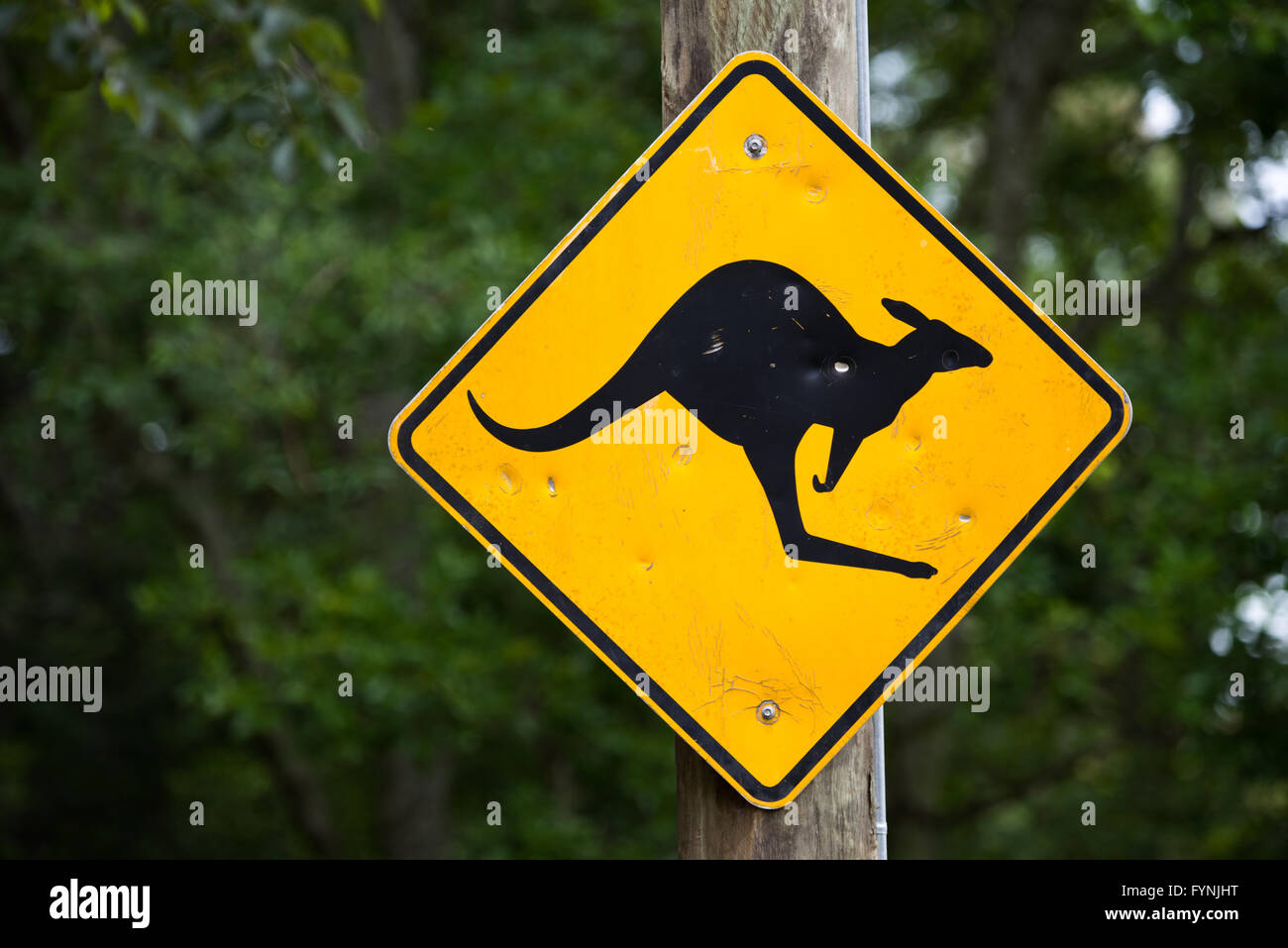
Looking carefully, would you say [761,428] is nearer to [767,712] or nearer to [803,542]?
[803,542]

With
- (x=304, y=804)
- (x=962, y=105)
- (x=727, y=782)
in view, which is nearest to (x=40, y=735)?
(x=304, y=804)

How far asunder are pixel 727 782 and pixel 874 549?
45 cm

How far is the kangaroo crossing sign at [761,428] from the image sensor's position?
1.86m

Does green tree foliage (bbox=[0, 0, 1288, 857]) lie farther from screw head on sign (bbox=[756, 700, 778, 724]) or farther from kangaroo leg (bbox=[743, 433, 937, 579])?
screw head on sign (bbox=[756, 700, 778, 724])

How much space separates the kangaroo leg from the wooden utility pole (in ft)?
0.89

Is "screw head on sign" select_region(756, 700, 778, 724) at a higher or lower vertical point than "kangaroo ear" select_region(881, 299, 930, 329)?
lower

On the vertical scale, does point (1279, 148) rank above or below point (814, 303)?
above

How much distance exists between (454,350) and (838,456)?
182 inches

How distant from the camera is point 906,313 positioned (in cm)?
191

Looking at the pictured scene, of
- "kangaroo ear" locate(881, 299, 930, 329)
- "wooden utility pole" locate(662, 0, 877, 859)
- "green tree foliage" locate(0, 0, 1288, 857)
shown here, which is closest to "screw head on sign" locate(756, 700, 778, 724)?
"wooden utility pole" locate(662, 0, 877, 859)

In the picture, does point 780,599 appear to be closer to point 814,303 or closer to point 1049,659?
point 814,303

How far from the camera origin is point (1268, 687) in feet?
17.9

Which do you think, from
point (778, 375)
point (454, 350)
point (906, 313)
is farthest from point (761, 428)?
point (454, 350)

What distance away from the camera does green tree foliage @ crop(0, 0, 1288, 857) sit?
6.12 m
